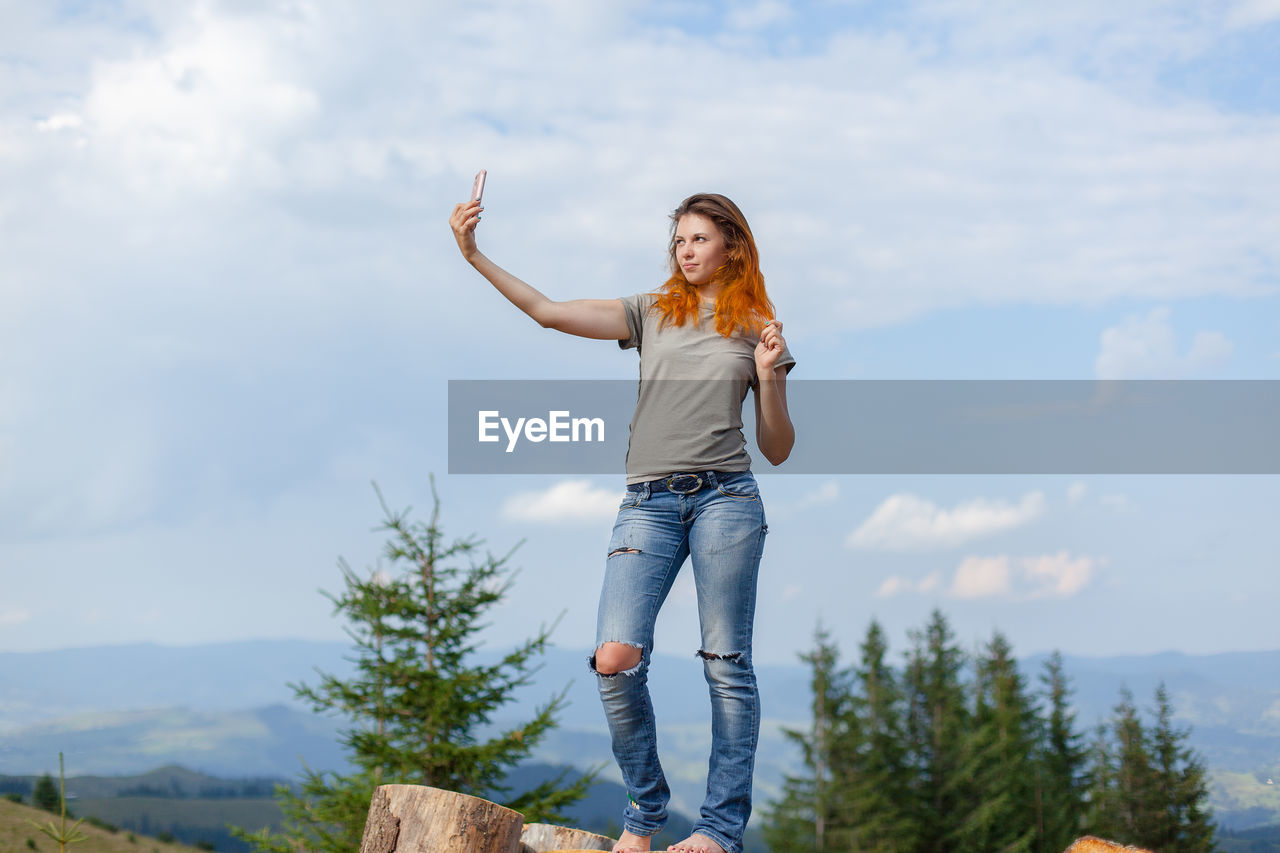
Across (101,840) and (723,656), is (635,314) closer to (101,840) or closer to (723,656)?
(723,656)

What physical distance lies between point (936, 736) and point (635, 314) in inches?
1666

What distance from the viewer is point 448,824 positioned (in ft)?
15.0

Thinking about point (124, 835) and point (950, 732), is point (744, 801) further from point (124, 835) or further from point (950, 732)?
point (950, 732)

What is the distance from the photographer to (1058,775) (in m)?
49.7

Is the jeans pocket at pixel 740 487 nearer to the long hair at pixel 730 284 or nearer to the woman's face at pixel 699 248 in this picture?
the long hair at pixel 730 284

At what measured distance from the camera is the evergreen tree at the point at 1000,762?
41000mm

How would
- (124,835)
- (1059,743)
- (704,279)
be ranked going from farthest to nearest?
(1059,743)
(124,835)
(704,279)

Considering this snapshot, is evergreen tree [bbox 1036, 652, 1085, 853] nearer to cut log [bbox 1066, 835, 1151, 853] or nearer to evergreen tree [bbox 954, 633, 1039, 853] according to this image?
evergreen tree [bbox 954, 633, 1039, 853]

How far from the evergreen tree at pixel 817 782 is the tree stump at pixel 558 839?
114ft

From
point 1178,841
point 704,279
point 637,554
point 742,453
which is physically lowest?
point 1178,841

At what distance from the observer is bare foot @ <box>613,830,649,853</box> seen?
4.78m

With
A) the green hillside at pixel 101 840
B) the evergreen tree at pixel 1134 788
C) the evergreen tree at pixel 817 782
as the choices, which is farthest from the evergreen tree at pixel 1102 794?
the green hillside at pixel 101 840

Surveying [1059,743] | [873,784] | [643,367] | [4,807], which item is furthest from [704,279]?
[1059,743]

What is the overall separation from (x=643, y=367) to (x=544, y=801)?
26.0ft
